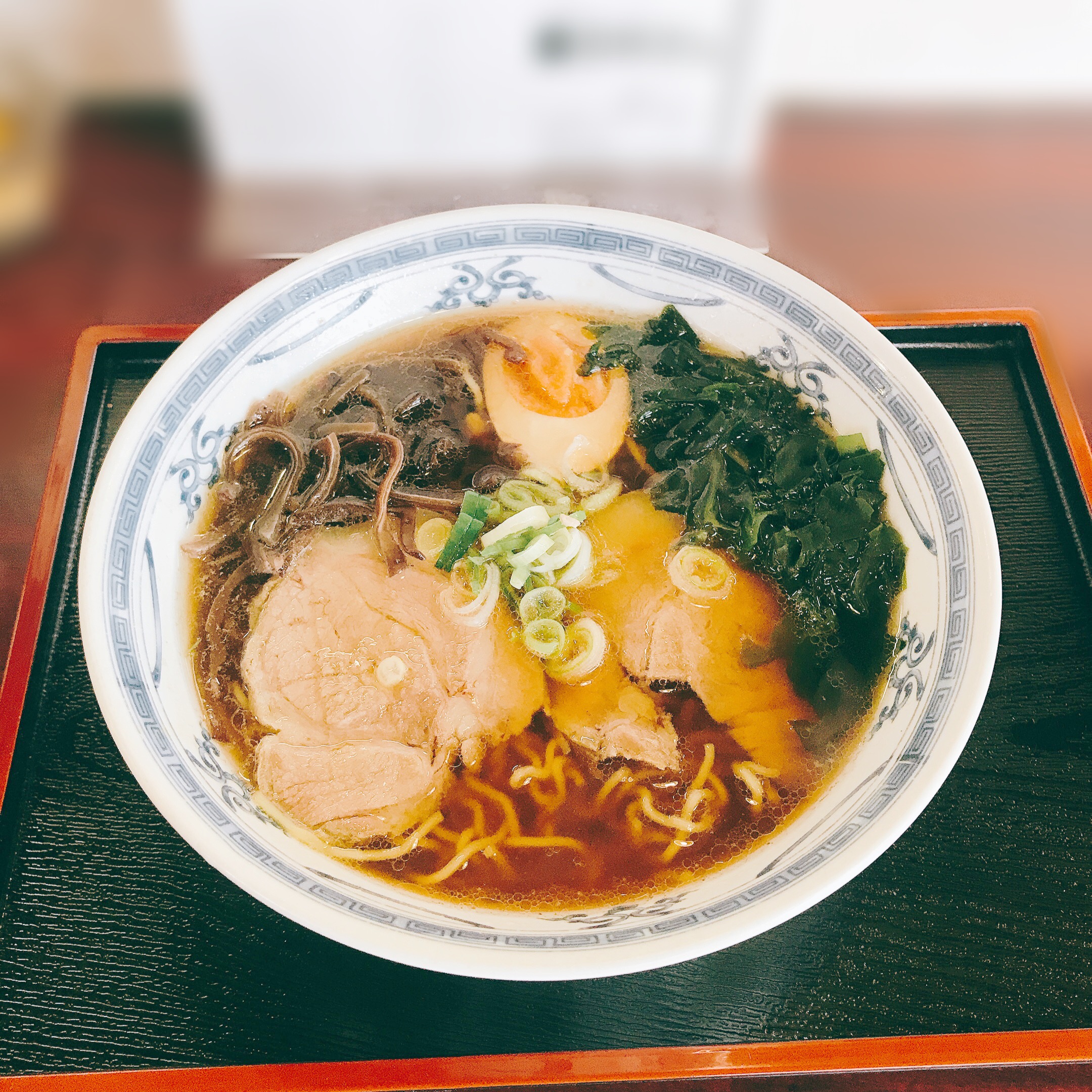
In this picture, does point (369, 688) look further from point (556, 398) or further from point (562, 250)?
point (562, 250)

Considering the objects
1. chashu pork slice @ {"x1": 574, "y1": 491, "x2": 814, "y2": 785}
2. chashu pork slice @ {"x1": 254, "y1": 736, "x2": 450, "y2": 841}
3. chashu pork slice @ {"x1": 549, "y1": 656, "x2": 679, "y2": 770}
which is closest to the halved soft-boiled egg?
chashu pork slice @ {"x1": 574, "y1": 491, "x2": 814, "y2": 785}

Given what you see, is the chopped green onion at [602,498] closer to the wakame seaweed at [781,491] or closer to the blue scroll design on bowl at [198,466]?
the wakame seaweed at [781,491]

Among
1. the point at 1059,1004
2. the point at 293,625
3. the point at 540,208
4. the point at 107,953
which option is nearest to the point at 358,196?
the point at 540,208

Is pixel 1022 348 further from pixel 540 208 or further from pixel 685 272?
pixel 540 208

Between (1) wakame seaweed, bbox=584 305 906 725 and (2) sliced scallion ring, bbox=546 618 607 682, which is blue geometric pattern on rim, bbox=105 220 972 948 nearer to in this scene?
(1) wakame seaweed, bbox=584 305 906 725

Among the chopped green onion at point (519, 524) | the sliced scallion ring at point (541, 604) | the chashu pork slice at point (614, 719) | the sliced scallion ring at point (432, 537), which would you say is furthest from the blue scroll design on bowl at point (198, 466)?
the chashu pork slice at point (614, 719)
